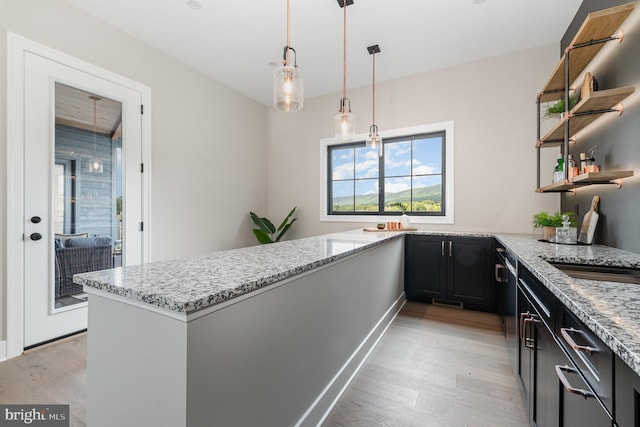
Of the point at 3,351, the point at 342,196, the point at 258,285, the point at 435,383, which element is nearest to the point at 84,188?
the point at 3,351

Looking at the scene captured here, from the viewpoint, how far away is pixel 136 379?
2.93 ft

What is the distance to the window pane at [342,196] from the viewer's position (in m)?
4.53

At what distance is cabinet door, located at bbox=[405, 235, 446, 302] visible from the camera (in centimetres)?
338

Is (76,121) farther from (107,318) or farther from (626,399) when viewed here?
(626,399)

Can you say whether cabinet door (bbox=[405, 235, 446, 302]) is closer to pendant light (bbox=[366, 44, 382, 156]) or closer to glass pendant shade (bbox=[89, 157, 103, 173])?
pendant light (bbox=[366, 44, 382, 156])

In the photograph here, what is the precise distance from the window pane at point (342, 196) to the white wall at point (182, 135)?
1279 mm

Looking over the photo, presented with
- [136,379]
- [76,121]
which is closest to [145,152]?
[76,121]

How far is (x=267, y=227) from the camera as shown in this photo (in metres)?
4.73

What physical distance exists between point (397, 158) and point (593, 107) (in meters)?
2.33

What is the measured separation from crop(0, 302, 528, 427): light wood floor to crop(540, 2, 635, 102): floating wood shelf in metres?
2.26

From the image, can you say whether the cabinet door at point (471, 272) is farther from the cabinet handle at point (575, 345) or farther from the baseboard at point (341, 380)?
the cabinet handle at point (575, 345)

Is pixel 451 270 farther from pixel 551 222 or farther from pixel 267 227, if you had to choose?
pixel 267 227

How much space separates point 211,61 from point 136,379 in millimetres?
3714

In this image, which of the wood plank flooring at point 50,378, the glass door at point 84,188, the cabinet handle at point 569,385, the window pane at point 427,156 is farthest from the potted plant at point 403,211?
the wood plank flooring at point 50,378
